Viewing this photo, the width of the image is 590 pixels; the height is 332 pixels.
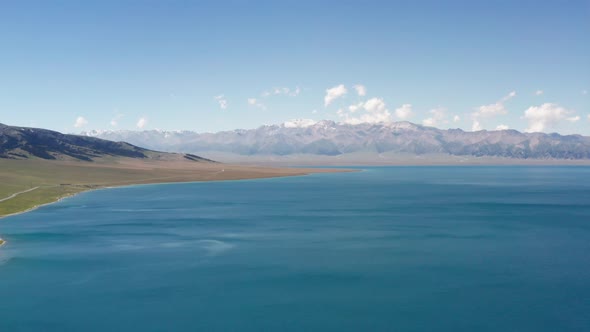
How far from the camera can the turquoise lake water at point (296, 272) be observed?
1831 inches

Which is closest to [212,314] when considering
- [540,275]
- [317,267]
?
[317,267]

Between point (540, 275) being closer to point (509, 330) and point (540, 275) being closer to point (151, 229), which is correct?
point (509, 330)

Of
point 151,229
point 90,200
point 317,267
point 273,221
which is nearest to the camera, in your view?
point 317,267

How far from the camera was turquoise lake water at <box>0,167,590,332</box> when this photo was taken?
46500 millimetres

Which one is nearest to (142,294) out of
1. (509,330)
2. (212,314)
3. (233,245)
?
(212,314)

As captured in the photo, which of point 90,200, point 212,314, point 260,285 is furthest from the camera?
point 90,200

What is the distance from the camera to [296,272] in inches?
2462

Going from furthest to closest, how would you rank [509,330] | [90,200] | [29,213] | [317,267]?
1. [90,200]
2. [29,213]
3. [317,267]
4. [509,330]

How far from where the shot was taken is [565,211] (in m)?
122

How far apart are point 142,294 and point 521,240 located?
2348 inches

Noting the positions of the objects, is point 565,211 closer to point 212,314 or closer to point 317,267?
point 317,267

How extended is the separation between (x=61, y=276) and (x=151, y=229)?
35187mm

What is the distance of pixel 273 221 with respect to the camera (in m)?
107

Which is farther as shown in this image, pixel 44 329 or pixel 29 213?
pixel 29 213
